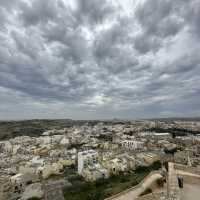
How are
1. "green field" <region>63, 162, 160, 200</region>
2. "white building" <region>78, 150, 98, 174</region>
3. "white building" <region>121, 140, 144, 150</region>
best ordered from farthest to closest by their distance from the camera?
1. "white building" <region>121, 140, 144, 150</region>
2. "white building" <region>78, 150, 98, 174</region>
3. "green field" <region>63, 162, 160, 200</region>

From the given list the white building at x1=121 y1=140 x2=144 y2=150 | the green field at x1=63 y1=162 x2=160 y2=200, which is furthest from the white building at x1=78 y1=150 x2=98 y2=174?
the white building at x1=121 y1=140 x2=144 y2=150

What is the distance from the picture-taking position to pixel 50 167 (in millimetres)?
37500

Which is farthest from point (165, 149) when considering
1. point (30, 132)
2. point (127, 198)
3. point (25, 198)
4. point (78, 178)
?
point (30, 132)

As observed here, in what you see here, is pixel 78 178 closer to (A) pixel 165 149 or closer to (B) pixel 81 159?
(B) pixel 81 159

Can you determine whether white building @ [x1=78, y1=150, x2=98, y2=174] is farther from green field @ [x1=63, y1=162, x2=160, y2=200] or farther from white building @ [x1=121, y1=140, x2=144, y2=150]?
white building @ [x1=121, y1=140, x2=144, y2=150]

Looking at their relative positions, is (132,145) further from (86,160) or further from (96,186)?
(96,186)

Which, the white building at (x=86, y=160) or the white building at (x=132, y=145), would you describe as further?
the white building at (x=132, y=145)

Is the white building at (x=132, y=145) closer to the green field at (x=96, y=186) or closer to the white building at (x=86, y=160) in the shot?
the white building at (x=86, y=160)

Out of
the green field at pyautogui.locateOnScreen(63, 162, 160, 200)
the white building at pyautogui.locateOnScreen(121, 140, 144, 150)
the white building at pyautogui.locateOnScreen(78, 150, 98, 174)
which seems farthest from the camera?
the white building at pyautogui.locateOnScreen(121, 140, 144, 150)

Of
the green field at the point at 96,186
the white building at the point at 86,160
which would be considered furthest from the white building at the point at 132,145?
the green field at the point at 96,186

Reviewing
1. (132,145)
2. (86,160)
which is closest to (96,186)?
(86,160)

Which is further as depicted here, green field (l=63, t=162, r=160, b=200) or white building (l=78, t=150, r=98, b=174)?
white building (l=78, t=150, r=98, b=174)

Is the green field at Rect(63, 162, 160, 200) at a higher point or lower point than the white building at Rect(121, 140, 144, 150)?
lower

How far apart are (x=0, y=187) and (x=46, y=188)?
9.62 m
